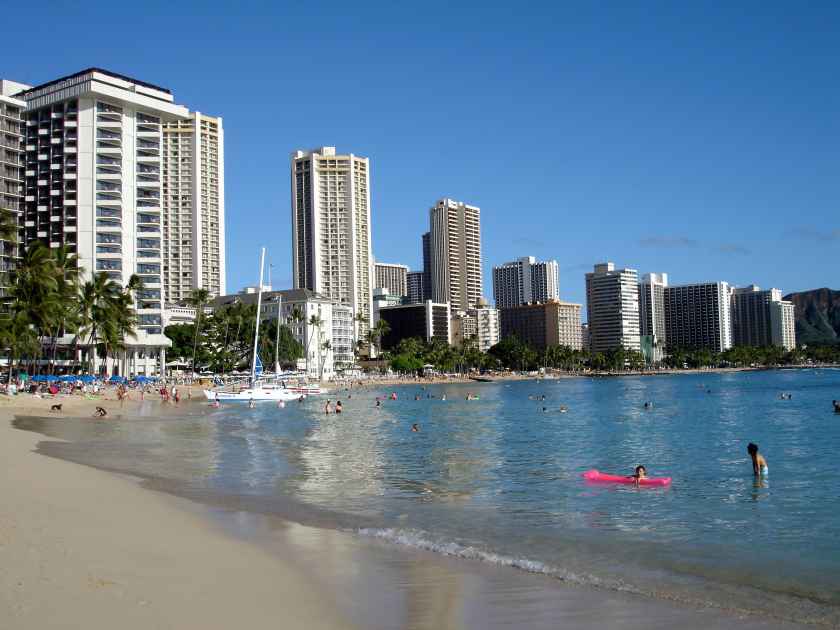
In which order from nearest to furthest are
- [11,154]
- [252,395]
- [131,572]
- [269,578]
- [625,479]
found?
[131,572] → [269,578] → [625,479] → [252,395] → [11,154]

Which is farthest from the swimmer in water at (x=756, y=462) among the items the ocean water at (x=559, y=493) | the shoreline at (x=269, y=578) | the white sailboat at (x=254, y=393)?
the white sailboat at (x=254, y=393)

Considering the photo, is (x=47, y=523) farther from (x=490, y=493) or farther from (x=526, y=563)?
(x=490, y=493)

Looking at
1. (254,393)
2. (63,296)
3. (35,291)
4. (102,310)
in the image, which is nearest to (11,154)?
(102,310)

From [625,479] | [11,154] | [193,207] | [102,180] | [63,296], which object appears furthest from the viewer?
[193,207]

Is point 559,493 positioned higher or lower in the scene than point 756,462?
lower

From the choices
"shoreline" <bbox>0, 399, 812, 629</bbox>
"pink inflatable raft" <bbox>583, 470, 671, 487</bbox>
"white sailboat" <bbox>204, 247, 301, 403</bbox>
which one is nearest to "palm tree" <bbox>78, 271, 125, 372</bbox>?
"white sailboat" <bbox>204, 247, 301, 403</bbox>

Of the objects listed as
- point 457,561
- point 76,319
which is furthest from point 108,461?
point 76,319

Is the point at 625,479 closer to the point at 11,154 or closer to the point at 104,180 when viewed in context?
the point at 104,180

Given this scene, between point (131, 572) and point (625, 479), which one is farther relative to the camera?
point (625, 479)

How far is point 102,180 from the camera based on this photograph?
107500 mm

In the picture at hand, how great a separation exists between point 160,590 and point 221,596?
0.71 m

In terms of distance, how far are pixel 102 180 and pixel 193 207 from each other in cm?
7054

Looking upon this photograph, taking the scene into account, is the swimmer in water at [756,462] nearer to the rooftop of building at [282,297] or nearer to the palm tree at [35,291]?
the palm tree at [35,291]

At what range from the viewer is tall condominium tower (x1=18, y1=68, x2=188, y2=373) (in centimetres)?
10662
